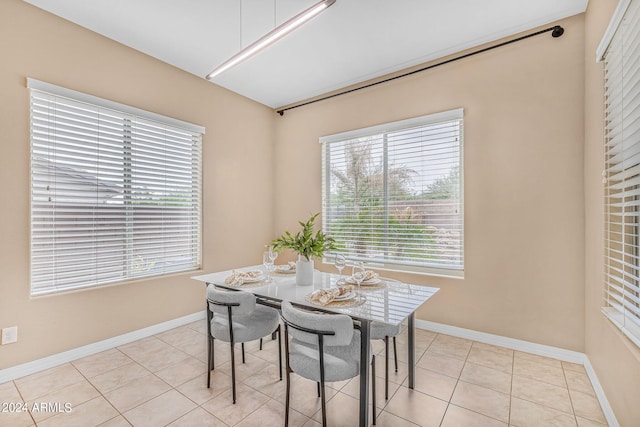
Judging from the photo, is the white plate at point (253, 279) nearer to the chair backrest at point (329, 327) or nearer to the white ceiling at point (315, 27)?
the chair backrest at point (329, 327)

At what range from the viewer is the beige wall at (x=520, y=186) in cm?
247

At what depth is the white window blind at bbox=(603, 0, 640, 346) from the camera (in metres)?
1.51

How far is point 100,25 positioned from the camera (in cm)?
262

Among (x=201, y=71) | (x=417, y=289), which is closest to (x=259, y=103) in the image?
(x=201, y=71)

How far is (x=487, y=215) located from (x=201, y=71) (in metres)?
3.55

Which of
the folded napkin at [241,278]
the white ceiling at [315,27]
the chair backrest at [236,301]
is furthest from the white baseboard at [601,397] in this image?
the white ceiling at [315,27]

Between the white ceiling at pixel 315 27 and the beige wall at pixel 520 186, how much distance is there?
0.88ft

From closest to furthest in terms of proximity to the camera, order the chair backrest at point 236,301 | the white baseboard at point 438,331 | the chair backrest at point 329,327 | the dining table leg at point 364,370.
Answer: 1. the chair backrest at point 329,327
2. the dining table leg at point 364,370
3. the chair backrest at point 236,301
4. the white baseboard at point 438,331

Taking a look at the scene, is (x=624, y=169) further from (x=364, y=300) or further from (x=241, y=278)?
(x=241, y=278)

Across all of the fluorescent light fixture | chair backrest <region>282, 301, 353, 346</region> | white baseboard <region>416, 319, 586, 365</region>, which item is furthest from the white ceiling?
white baseboard <region>416, 319, 586, 365</region>

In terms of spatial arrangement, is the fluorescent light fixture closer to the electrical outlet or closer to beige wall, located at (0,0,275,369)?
beige wall, located at (0,0,275,369)

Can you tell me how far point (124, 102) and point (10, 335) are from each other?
2.22 metres

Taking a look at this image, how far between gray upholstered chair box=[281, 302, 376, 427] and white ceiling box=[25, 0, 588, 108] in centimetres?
241

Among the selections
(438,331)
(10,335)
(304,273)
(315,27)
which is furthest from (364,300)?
(10,335)
